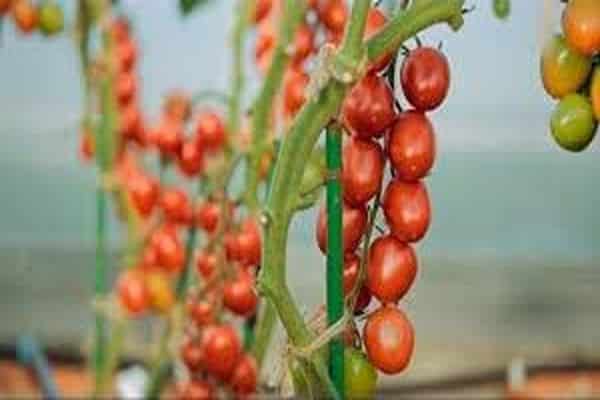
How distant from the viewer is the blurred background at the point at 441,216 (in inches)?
88.0

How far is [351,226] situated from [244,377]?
16.1 inches

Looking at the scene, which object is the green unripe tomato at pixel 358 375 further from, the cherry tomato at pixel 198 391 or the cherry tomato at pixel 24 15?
the cherry tomato at pixel 24 15

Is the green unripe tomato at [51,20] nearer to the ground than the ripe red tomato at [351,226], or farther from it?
farther from it

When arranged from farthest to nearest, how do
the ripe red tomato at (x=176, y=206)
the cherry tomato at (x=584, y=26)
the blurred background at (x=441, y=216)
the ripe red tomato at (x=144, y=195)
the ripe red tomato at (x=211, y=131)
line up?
the blurred background at (x=441, y=216), the ripe red tomato at (x=144, y=195), the ripe red tomato at (x=176, y=206), the ripe red tomato at (x=211, y=131), the cherry tomato at (x=584, y=26)

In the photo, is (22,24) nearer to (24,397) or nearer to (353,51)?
(24,397)

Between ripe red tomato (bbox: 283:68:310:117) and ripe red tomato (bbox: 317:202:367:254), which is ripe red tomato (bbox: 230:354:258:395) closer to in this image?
ripe red tomato (bbox: 283:68:310:117)

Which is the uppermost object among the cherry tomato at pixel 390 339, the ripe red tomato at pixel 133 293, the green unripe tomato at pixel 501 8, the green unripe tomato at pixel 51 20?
the green unripe tomato at pixel 51 20

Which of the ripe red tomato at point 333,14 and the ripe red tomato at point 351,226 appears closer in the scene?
the ripe red tomato at point 351,226

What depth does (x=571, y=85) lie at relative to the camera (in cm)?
64

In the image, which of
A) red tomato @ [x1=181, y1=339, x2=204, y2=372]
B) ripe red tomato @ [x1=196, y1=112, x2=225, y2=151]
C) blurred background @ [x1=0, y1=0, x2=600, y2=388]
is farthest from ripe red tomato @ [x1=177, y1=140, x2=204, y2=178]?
blurred background @ [x1=0, y1=0, x2=600, y2=388]

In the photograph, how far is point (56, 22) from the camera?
1674 mm

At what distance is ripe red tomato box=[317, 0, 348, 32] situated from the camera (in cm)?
113

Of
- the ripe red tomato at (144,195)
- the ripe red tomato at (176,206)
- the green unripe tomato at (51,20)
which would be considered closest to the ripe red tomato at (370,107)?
the ripe red tomato at (176,206)

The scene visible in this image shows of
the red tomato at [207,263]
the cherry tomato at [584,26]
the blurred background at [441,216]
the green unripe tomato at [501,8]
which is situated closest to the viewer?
the cherry tomato at [584,26]
